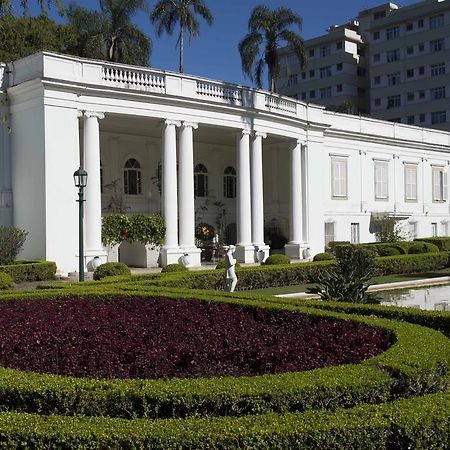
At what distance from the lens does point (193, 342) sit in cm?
841

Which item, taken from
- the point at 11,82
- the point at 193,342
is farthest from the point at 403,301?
the point at 11,82

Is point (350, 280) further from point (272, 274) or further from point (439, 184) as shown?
point (439, 184)

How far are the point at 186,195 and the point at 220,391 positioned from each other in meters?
20.7

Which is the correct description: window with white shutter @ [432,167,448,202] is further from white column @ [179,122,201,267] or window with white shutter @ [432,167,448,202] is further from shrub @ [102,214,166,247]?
shrub @ [102,214,166,247]

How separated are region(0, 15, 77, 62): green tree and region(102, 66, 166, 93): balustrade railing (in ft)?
38.1

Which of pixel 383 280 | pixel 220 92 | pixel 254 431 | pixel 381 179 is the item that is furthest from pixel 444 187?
pixel 254 431

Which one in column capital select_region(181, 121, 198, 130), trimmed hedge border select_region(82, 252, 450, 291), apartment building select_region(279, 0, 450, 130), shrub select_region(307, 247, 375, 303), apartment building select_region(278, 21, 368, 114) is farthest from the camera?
apartment building select_region(278, 21, 368, 114)

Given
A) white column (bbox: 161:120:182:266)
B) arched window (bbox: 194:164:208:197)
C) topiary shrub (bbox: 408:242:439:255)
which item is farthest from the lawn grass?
arched window (bbox: 194:164:208:197)

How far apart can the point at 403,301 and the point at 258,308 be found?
21.8 ft

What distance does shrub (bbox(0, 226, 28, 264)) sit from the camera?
21.3 m

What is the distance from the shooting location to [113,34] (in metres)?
36.7

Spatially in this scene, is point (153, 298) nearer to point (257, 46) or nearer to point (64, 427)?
point (64, 427)

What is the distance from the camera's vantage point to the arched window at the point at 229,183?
3400cm

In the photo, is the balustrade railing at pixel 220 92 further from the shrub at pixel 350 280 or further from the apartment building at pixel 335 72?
the apartment building at pixel 335 72
